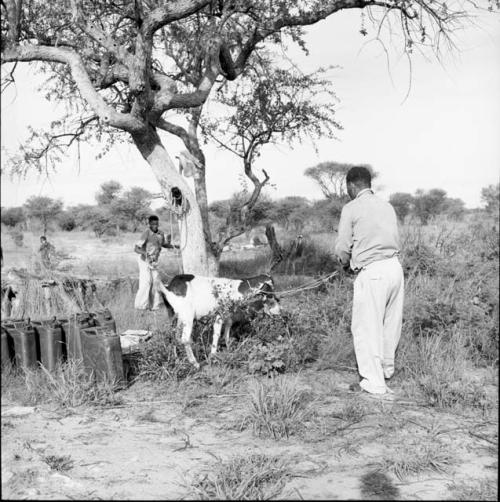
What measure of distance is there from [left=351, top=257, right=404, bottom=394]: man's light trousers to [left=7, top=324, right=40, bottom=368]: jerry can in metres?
3.20

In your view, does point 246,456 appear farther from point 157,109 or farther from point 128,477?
point 157,109

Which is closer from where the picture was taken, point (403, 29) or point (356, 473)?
point (356, 473)

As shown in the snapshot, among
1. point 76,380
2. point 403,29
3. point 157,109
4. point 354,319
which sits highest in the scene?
point 403,29

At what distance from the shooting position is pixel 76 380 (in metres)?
5.57

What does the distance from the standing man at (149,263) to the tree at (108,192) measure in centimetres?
3720

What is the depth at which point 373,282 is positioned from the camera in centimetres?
575

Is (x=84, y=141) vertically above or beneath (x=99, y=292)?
above

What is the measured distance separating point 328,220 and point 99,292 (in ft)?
68.9

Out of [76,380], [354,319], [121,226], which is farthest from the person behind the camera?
[121,226]

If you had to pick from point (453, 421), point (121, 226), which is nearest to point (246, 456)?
point (453, 421)

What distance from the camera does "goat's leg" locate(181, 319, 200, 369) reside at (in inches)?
255

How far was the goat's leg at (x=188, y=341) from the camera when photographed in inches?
255

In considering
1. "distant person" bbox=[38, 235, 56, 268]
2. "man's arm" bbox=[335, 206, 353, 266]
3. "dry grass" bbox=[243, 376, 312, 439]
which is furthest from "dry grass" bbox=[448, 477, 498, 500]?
"distant person" bbox=[38, 235, 56, 268]

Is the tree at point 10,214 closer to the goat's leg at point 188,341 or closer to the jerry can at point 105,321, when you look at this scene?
the jerry can at point 105,321
